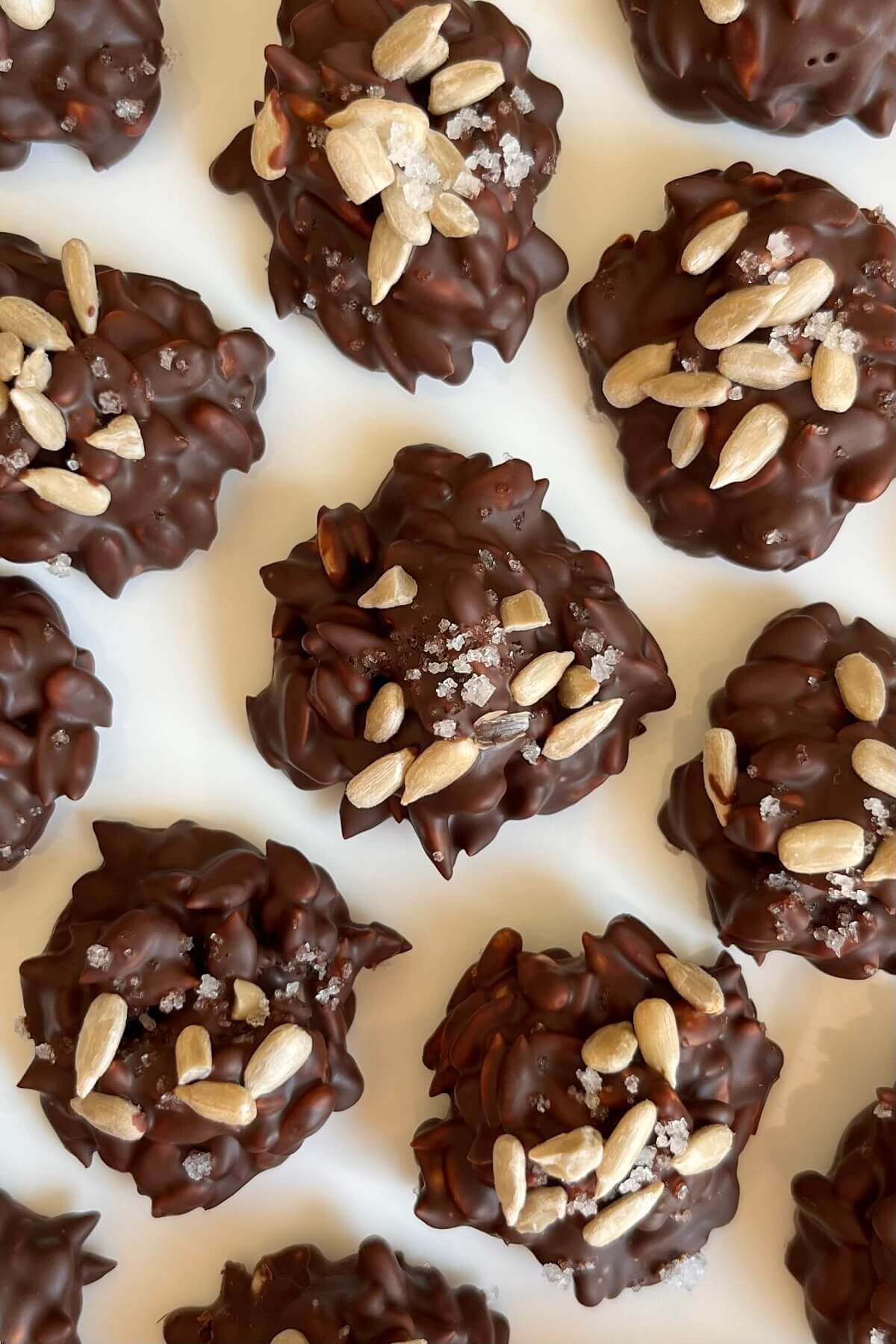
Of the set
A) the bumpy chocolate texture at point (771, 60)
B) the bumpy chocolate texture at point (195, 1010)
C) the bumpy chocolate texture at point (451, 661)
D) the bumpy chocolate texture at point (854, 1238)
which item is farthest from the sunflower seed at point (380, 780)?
the bumpy chocolate texture at point (771, 60)

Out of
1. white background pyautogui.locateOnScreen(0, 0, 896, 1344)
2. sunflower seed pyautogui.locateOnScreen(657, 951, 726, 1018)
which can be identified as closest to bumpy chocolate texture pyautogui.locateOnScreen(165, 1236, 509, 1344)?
white background pyautogui.locateOnScreen(0, 0, 896, 1344)

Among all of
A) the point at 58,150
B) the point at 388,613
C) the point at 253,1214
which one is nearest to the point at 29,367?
the point at 58,150

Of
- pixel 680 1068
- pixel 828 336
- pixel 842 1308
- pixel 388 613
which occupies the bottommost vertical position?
pixel 842 1308

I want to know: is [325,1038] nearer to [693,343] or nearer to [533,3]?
[693,343]

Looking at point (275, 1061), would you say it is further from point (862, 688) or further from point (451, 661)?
point (862, 688)

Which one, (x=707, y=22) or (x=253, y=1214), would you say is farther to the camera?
(x=253, y=1214)

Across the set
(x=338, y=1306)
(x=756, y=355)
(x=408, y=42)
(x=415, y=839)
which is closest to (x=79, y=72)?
(x=408, y=42)
